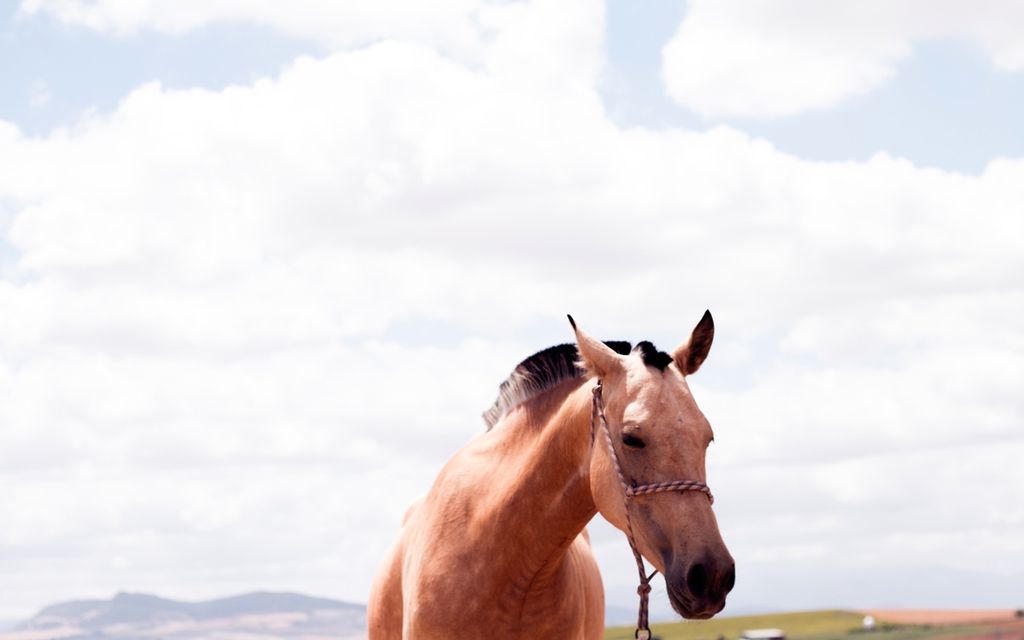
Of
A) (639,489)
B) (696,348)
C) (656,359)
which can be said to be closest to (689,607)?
(639,489)

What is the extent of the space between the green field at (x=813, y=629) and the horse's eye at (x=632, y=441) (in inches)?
2950

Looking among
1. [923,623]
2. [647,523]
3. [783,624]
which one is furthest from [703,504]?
[783,624]

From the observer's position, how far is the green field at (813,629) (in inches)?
3462

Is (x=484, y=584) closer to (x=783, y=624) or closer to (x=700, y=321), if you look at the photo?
(x=700, y=321)

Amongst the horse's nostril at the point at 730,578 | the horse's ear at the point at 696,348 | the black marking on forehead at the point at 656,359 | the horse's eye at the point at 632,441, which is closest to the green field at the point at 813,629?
the horse's ear at the point at 696,348

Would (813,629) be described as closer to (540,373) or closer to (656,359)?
(540,373)

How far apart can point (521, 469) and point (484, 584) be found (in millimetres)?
927

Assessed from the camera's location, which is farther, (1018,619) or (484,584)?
(1018,619)

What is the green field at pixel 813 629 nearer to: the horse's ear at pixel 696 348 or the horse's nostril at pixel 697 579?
the horse's ear at pixel 696 348

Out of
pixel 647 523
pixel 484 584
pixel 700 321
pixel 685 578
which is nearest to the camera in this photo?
pixel 685 578

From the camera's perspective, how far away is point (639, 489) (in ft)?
27.4

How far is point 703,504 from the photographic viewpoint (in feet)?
26.7

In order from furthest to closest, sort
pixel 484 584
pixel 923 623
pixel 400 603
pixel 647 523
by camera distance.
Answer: pixel 923 623 < pixel 400 603 < pixel 484 584 < pixel 647 523

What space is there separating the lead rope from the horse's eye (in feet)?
0.53
